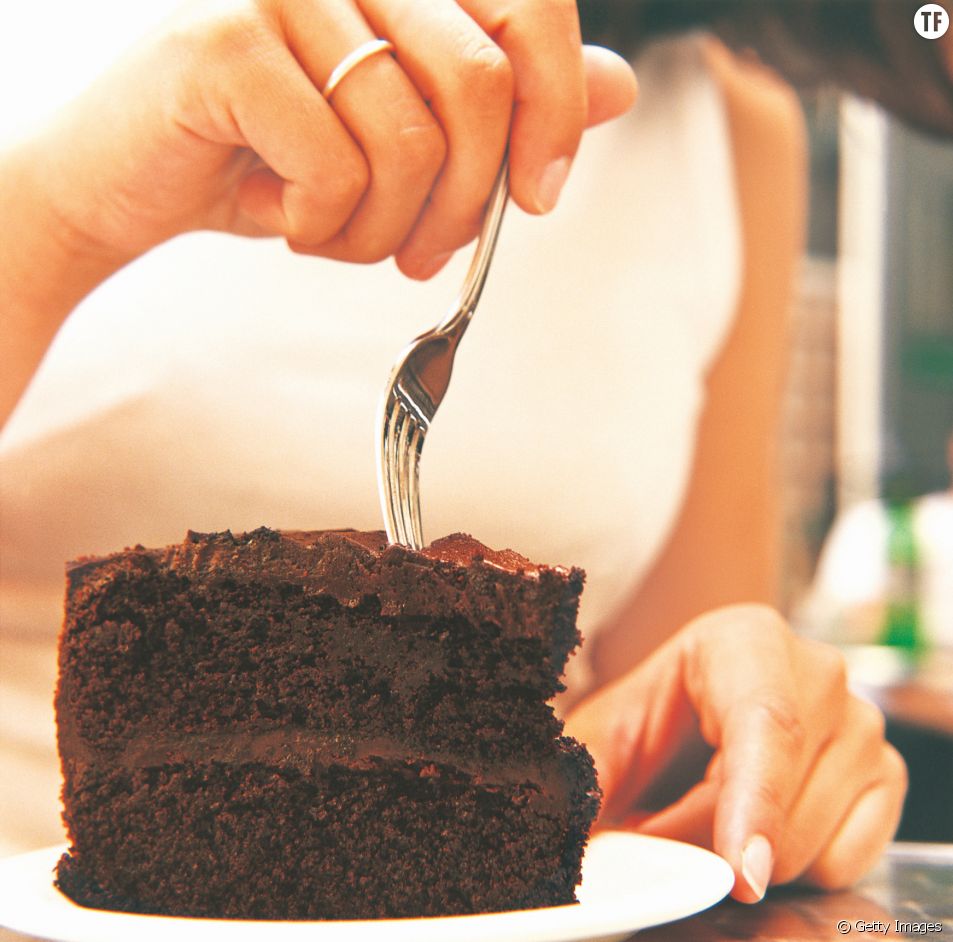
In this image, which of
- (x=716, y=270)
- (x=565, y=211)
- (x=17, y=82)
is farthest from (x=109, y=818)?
(x=716, y=270)

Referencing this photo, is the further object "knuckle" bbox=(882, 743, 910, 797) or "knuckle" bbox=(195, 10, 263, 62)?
"knuckle" bbox=(882, 743, 910, 797)

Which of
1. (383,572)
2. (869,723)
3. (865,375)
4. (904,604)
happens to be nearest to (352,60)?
(383,572)

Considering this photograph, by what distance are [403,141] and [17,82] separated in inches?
17.5

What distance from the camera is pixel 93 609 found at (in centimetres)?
49

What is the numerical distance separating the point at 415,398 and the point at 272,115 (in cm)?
16

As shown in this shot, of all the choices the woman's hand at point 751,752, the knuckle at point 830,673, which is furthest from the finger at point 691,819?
the knuckle at point 830,673

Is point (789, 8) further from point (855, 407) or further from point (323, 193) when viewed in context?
point (855, 407)

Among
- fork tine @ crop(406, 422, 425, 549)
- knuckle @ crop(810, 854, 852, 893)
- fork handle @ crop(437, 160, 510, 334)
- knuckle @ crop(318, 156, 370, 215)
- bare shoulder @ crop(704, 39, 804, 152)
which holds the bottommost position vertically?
knuckle @ crop(810, 854, 852, 893)

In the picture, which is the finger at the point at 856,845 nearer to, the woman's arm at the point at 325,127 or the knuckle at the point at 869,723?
the knuckle at the point at 869,723

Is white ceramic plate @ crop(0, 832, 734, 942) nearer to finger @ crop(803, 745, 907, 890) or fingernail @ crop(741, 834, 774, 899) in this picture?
fingernail @ crop(741, 834, 774, 899)

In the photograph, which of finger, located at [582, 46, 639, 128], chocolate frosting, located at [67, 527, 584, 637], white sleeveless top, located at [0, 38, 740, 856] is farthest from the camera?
white sleeveless top, located at [0, 38, 740, 856]

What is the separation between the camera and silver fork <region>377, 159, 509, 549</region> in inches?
20.5

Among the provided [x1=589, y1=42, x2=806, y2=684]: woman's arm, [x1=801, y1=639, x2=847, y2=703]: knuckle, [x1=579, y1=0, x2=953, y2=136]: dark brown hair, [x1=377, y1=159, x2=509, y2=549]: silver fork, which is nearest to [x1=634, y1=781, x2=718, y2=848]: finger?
[x1=801, y1=639, x2=847, y2=703]: knuckle

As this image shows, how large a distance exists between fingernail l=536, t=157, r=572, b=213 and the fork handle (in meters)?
0.02
